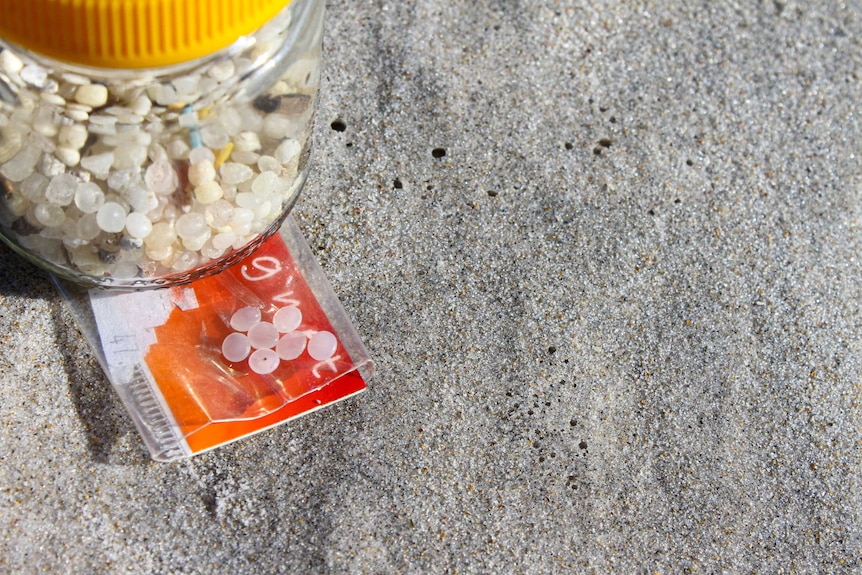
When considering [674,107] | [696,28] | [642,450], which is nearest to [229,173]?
[642,450]

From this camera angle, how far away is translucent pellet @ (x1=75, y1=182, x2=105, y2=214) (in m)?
0.80

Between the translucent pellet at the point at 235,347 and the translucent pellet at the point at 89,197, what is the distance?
0.22m

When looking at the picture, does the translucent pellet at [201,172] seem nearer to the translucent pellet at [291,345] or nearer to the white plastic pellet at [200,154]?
the white plastic pellet at [200,154]

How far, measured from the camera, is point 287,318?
99 cm

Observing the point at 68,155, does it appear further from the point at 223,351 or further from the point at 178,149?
the point at 223,351

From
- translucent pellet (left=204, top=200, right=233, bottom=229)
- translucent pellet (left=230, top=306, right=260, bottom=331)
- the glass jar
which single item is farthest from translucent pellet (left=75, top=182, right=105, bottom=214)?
translucent pellet (left=230, top=306, right=260, bottom=331)

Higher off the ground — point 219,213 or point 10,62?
point 10,62

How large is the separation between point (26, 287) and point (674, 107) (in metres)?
0.91

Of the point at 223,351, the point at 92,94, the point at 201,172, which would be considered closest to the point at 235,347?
the point at 223,351

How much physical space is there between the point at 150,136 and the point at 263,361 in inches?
11.5

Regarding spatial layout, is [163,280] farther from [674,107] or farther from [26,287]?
[674,107]

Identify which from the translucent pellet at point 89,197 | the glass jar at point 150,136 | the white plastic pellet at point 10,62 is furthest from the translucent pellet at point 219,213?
the white plastic pellet at point 10,62

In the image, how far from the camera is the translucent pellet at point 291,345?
0.96 metres

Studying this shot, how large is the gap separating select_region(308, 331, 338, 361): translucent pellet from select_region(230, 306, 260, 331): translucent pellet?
69mm
